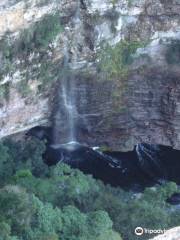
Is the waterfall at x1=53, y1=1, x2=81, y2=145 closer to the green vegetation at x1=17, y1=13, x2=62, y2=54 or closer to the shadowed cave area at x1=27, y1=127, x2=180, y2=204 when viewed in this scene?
the shadowed cave area at x1=27, y1=127, x2=180, y2=204

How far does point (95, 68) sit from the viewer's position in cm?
2586

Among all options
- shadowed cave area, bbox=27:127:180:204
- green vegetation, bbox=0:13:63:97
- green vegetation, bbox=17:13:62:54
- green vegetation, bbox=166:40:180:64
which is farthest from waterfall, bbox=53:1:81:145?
green vegetation, bbox=166:40:180:64

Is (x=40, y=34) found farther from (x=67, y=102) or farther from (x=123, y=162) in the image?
(x=123, y=162)

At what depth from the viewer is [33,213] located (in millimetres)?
18969

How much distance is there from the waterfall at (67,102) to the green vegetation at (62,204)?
2071mm

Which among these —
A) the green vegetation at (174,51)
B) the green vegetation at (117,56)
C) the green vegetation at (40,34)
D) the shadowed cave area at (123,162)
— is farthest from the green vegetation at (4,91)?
the green vegetation at (174,51)

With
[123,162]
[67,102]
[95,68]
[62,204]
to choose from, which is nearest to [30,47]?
[95,68]

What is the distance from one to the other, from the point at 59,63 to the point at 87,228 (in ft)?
26.0

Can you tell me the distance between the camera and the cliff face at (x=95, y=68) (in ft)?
77.8

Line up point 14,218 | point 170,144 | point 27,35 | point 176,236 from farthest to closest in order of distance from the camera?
point 170,144
point 27,35
point 14,218
point 176,236

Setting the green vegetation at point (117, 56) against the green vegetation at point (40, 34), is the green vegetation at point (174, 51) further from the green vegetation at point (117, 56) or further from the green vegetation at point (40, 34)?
the green vegetation at point (40, 34)

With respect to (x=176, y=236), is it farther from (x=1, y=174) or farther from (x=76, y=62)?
(x=76, y=62)

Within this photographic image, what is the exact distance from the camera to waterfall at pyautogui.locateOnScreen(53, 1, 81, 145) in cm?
2526

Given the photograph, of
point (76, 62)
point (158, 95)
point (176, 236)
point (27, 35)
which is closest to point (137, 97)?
point (158, 95)
